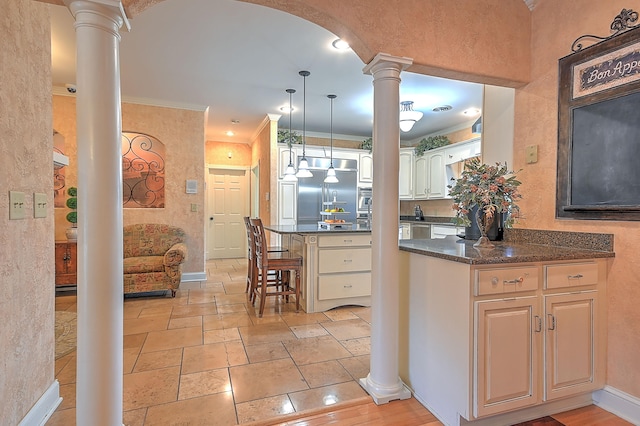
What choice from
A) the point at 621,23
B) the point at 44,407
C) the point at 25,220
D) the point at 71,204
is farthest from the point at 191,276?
the point at 621,23

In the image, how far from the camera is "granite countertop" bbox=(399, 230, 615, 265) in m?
1.65

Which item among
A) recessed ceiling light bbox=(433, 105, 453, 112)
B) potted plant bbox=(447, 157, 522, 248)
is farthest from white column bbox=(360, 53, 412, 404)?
recessed ceiling light bbox=(433, 105, 453, 112)

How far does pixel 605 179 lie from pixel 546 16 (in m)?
1.20

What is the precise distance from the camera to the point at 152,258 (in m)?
4.29

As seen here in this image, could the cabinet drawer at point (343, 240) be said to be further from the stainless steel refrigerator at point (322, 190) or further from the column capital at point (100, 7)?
the column capital at point (100, 7)

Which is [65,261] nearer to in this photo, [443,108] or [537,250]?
[537,250]

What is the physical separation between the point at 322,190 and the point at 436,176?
83.5 inches

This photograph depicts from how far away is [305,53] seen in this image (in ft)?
10.8

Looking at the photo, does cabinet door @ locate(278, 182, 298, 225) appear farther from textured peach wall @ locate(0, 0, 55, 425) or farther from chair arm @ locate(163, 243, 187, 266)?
textured peach wall @ locate(0, 0, 55, 425)

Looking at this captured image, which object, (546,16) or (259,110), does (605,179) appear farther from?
(259,110)

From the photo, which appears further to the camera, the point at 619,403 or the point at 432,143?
the point at 432,143

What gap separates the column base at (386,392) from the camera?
6.31 feet

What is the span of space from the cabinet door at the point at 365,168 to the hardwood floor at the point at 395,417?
488 centimetres

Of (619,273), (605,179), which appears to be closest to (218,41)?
(605,179)
